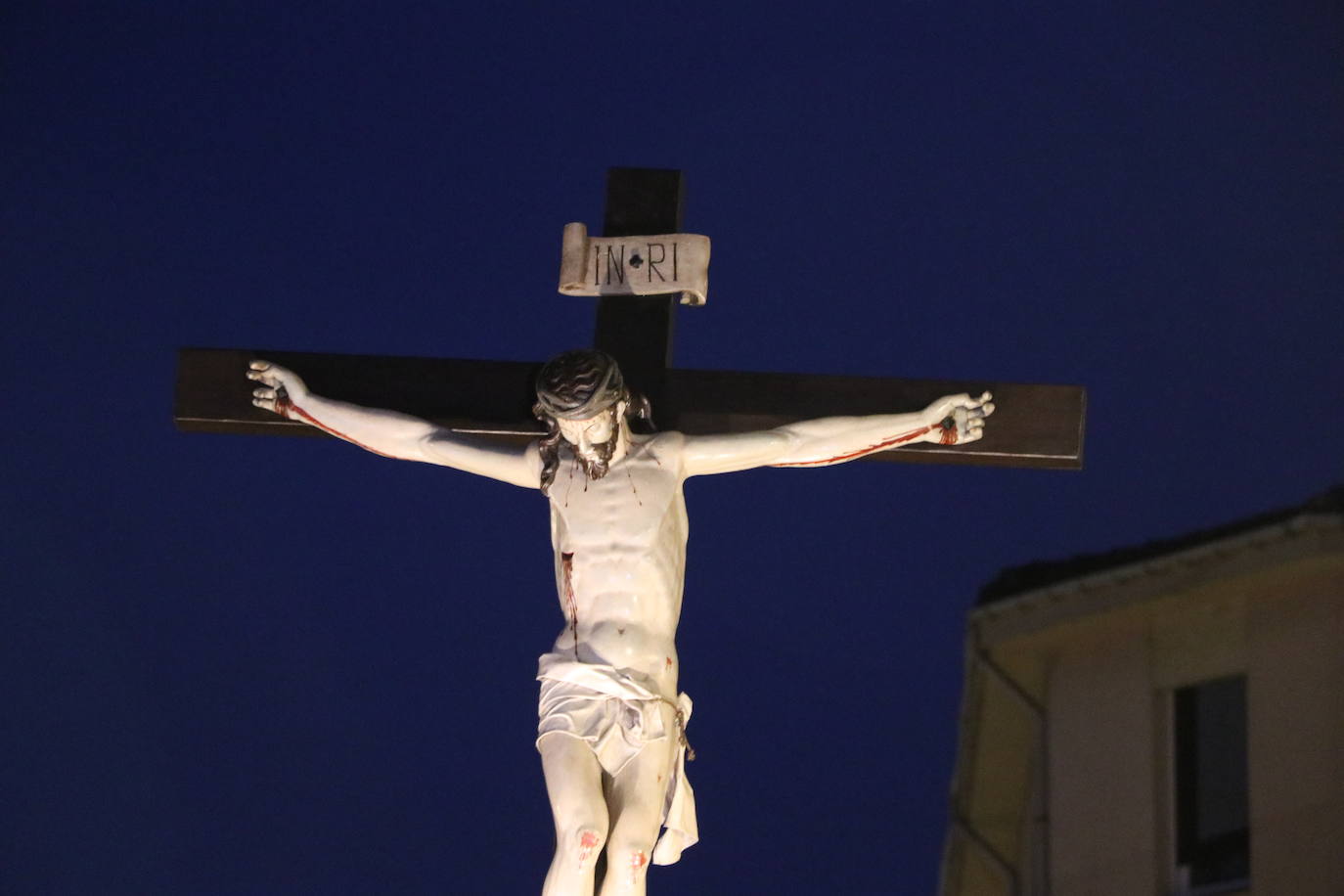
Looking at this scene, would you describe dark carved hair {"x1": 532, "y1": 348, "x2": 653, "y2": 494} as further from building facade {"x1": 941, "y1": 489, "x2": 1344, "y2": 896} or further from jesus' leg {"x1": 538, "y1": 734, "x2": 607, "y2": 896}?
building facade {"x1": 941, "y1": 489, "x2": 1344, "y2": 896}

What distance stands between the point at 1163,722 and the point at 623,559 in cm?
411

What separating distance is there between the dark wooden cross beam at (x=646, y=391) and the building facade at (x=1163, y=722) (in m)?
2.57

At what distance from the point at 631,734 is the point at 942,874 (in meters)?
4.70

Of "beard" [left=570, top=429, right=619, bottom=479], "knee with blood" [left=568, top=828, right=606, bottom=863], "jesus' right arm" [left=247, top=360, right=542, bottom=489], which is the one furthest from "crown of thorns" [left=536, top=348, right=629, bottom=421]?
"knee with blood" [left=568, top=828, right=606, bottom=863]

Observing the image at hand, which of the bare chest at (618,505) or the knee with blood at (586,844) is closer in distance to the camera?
the knee with blood at (586,844)

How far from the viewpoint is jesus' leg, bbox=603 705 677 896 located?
595cm

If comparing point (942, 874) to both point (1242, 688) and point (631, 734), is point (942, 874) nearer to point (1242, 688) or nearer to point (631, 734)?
point (1242, 688)

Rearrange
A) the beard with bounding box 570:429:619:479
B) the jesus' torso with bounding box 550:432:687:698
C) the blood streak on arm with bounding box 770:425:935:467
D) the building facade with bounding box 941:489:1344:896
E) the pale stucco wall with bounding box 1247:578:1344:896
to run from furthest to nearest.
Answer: the building facade with bounding box 941:489:1344:896 < the pale stucco wall with bounding box 1247:578:1344:896 < the blood streak on arm with bounding box 770:425:935:467 < the beard with bounding box 570:429:619:479 < the jesus' torso with bounding box 550:432:687:698

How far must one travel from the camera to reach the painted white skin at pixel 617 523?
600cm

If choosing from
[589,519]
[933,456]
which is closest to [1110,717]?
[933,456]

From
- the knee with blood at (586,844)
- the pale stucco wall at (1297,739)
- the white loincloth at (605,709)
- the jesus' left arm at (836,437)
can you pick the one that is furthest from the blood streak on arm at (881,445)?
the pale stucco wall at (1297,739)

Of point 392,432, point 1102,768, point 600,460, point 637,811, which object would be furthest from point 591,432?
point 1102,768

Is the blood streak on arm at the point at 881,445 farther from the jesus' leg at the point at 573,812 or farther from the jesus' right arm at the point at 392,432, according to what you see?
the jesus' leg at the point at 573,812

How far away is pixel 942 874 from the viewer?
10.5 m
